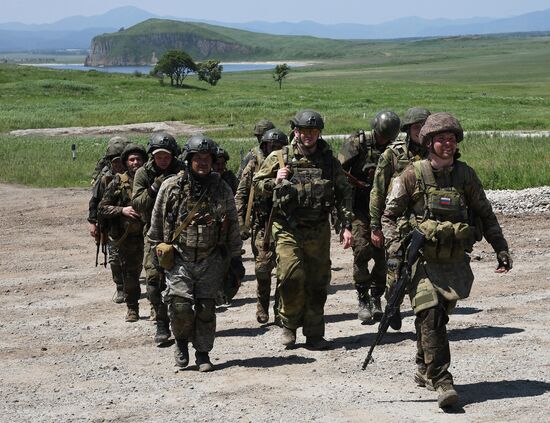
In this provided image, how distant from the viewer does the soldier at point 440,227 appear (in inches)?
277

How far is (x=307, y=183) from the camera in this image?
8.98m

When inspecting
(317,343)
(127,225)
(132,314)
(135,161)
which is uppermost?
(135,161)

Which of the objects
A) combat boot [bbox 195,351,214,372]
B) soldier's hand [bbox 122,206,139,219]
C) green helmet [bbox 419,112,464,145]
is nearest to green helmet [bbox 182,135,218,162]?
combat boot [bbox 195,351,214,372]

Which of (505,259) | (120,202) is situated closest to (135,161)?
(120,202)

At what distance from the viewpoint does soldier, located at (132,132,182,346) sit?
30.9ft

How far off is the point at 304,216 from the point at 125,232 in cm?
248

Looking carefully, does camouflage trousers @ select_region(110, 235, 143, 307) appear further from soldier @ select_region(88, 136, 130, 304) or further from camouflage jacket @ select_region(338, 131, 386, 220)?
camouflage jacket @ select_region(338, 131, 386, 220)

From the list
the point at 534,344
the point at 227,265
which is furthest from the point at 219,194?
the point at 534,344

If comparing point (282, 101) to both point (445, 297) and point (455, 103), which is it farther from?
point (445, 297)

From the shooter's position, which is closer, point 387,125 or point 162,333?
point 162,333

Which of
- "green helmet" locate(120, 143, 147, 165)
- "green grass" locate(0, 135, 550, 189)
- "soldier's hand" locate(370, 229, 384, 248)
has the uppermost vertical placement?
"green helmet" locate(120, 143, 147, 165)

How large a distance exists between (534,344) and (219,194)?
10.3 feet

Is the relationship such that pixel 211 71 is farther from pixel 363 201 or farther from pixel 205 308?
pixel 205 308

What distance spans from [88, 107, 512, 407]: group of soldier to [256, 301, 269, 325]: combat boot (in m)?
0.01
